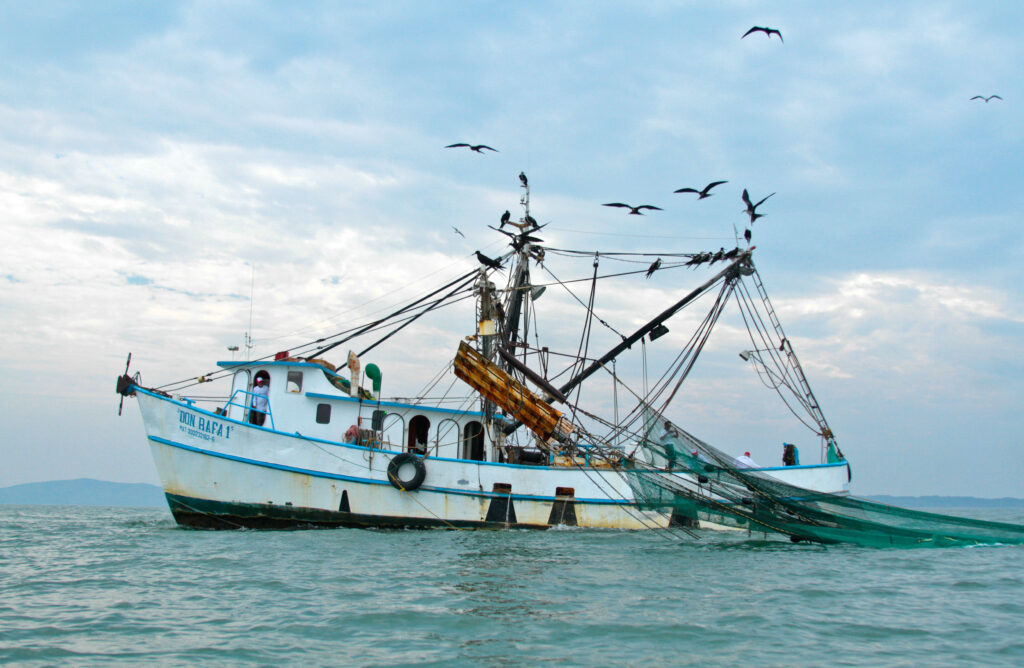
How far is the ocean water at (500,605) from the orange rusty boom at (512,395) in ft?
14.8

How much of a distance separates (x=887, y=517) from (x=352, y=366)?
41.7 feet

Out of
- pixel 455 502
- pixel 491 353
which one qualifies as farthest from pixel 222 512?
pixel 491 353

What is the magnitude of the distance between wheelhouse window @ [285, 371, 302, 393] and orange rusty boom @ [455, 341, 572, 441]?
13.0ft

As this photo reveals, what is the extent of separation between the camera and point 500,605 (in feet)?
30.3

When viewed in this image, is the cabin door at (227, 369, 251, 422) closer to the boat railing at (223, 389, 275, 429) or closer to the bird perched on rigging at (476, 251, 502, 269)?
A: the boat railing at (223, 389, 275, 429)

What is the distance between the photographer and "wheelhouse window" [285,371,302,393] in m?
19.6

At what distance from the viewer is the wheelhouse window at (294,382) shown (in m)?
19.6

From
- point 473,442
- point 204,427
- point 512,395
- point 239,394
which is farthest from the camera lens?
point 473,442

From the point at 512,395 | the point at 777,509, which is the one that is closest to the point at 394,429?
the point at 512,395

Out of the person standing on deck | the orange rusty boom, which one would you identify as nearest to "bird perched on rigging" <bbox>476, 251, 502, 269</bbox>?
the orange rusty boom

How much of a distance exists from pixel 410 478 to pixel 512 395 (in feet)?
10.5

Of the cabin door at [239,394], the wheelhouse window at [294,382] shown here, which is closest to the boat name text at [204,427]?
the cabin door at [239,394]

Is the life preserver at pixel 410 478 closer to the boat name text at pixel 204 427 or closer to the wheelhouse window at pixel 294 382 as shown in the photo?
the wheelhouse window at pixel 294 382

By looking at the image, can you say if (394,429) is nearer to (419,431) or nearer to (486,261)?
(419,431)
